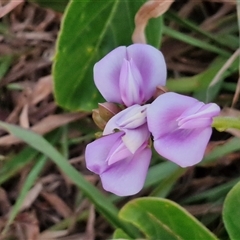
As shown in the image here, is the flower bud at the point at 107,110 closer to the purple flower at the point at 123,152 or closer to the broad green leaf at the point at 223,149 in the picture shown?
the purple flower at the point at 123,152

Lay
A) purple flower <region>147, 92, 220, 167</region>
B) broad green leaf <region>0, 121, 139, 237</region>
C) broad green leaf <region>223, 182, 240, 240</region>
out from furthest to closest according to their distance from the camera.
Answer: broad green leaf <region>0, 121, 139, 237</region> < broad green leaf <region>223, 182, 240, 240</region> < purple flower <region>147, 92, 220, 167</region>

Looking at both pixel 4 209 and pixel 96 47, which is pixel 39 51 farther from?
pixel 4 209

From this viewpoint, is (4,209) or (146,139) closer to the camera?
(146,139)

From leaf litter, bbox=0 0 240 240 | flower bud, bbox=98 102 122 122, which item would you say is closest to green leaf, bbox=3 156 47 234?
leaf litter, bbox=0 0 240 240

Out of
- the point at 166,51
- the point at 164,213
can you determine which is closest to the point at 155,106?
the point at 164,213

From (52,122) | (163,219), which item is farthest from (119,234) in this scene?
(52,122)

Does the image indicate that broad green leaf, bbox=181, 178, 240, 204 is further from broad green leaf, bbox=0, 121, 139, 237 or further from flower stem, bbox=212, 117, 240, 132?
flower stem, bbox=212, 117, 240, 132

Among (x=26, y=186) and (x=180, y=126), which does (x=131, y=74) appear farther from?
(x=26, y=186)
